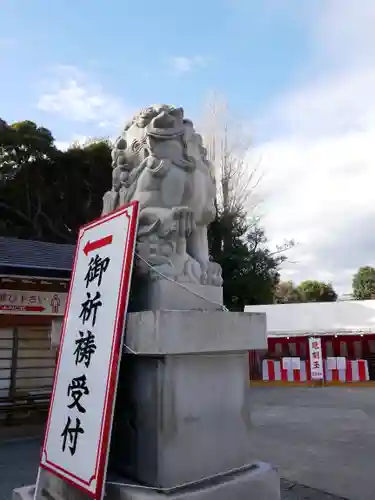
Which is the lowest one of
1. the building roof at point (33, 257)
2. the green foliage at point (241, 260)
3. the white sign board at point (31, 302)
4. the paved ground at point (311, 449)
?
the paved ground at point (311, 449)

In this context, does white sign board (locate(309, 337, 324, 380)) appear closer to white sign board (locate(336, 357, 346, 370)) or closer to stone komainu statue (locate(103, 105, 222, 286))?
white sign board (locate(336, 357, 346, 370))

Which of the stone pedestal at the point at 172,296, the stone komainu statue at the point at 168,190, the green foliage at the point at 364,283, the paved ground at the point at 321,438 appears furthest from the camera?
the green foliage at the point at 364,283

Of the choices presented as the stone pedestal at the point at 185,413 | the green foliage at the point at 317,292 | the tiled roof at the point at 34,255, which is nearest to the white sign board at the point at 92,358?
the stone pedestal at the point at 185,413

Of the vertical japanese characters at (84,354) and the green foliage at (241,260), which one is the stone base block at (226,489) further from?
the green foliage at (241,260)

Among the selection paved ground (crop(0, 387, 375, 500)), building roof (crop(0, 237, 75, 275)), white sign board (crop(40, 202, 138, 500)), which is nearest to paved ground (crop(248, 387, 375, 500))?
paved ground (crop(0, 387, 375, 500))

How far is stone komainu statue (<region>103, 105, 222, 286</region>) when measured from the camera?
293 centimetres

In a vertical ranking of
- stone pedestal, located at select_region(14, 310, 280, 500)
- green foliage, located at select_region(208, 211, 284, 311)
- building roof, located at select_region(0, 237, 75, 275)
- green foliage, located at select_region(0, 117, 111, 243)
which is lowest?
stone pedestal, located at select_region(14, 310, 280, 500)

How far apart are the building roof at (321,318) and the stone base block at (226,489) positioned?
11.0 meters

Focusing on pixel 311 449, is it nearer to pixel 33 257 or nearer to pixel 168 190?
pixel 168 190

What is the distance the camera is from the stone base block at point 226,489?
7.78ft

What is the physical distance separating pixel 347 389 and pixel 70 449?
11.8 m

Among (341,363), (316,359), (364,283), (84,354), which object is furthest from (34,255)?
(364,283)

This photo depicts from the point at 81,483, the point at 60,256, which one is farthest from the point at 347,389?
the point at 81,483

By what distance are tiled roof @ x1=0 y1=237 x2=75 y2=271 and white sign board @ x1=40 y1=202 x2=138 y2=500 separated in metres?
4.26
